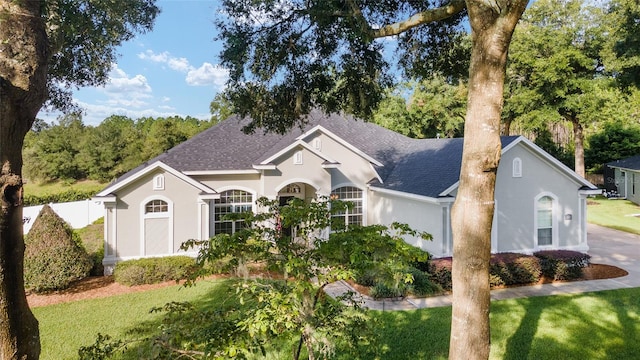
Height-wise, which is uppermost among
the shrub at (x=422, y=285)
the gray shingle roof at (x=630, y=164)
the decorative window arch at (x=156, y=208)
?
the gray shingle roof at (x=630, y=164)

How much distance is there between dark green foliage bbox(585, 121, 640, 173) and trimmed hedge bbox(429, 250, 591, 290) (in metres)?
31.9

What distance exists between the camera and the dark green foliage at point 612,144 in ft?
121

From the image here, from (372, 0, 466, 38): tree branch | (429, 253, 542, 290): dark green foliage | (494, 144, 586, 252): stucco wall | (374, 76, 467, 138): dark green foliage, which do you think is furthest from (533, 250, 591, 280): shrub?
(374, 76, 467, 138): dark green foliage

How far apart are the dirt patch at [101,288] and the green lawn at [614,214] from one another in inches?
400

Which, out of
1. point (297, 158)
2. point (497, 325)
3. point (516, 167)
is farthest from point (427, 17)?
point (297, 158)

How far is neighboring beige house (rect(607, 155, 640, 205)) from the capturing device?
3031cm

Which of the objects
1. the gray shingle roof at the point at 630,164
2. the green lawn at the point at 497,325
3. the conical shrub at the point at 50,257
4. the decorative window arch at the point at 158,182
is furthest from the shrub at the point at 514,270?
the gray shingle roof at the point at 630,164

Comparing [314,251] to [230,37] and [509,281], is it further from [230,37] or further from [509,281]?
[509,281]

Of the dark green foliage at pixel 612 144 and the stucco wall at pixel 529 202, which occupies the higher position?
the dark green foliage at pixel 612 144

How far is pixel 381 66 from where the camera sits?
8.22m

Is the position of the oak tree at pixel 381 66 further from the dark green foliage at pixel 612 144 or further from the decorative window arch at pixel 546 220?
the dark green foliage at pixel 612 144

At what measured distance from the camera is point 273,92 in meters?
8.18

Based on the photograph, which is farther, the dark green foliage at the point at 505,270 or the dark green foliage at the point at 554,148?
the dark green foliage at the point at 554,148

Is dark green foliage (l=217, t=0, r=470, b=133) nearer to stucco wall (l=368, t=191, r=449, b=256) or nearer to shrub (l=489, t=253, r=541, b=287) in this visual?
stucco wall (l=368, t=191, r=449, b=256)
